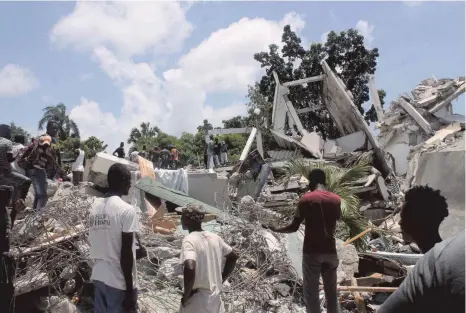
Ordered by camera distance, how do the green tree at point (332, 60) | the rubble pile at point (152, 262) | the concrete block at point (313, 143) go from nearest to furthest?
1. the rubble pile at point (152, 262)
2. the concrete block at point (313, 143)
3. the green tree at point (332, 60)

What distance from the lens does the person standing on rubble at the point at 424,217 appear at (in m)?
2.01

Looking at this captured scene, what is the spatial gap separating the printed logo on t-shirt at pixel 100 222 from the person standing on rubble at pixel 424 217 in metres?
1.79

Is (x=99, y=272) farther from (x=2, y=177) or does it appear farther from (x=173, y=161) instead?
(x=173, y=161)

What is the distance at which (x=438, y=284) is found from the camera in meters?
1.32

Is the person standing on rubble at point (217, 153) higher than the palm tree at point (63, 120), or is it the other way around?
the palm tree at point (63, 120)

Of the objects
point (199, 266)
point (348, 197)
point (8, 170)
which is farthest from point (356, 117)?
point (199, 266)

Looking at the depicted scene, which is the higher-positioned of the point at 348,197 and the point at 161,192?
the point at 161,192

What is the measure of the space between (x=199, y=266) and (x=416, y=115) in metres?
13.9

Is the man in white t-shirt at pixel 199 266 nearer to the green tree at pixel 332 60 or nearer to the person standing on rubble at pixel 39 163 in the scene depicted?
the person standing on rubble at pixel 39 163

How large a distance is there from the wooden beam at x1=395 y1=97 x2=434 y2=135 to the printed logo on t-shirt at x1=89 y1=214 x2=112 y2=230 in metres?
13.9

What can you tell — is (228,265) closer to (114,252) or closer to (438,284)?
(114,252)

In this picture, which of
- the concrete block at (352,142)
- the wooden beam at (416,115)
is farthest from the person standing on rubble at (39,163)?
the wooden beam at (416,115)

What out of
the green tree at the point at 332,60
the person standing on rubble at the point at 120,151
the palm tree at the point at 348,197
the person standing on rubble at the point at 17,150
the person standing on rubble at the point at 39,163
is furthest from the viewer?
the green tree at the point at 332,60

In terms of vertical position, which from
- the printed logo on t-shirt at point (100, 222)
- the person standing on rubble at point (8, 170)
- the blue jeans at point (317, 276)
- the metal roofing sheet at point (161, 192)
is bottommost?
the blue jeans at point (317, 276)
